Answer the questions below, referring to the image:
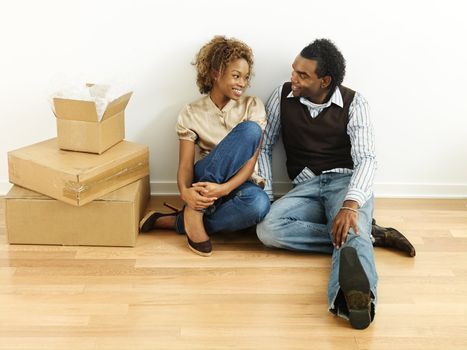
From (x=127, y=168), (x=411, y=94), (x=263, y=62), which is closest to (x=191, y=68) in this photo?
(x=263, y=62)

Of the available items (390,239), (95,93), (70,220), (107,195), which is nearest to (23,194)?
(70,220)

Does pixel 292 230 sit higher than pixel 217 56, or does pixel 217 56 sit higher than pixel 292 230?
pixel 217 56

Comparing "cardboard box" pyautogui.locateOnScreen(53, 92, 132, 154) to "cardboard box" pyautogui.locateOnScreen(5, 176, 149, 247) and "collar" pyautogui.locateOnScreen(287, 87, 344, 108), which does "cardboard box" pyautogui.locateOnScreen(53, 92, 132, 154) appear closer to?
"cardboard box" pyautogui.locateOnScreen(5, 176, 149, 247)

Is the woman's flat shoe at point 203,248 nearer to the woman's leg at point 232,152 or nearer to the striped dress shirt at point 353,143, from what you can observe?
the woman's leg at point 232,152

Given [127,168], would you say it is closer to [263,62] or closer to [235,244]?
[235,244]

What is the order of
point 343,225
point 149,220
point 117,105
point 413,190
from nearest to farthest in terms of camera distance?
1. point 343,225
2. point 117,105
3. point 149,220
4. point 413,190

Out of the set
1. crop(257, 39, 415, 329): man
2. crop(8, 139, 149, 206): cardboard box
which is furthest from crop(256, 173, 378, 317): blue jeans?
crop(8, 139, 149, 206): cardboard box

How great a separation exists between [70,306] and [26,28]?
123 centimetres

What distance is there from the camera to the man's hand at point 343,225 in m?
2.30

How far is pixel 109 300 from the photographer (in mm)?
2143

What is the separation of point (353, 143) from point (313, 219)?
33 centimetres

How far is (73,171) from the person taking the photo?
2.35 metres

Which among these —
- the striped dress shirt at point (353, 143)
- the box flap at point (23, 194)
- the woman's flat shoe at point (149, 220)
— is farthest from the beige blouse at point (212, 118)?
the box flap at point (23, 194)

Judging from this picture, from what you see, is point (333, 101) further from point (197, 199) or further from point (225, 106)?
point (197, 199)
